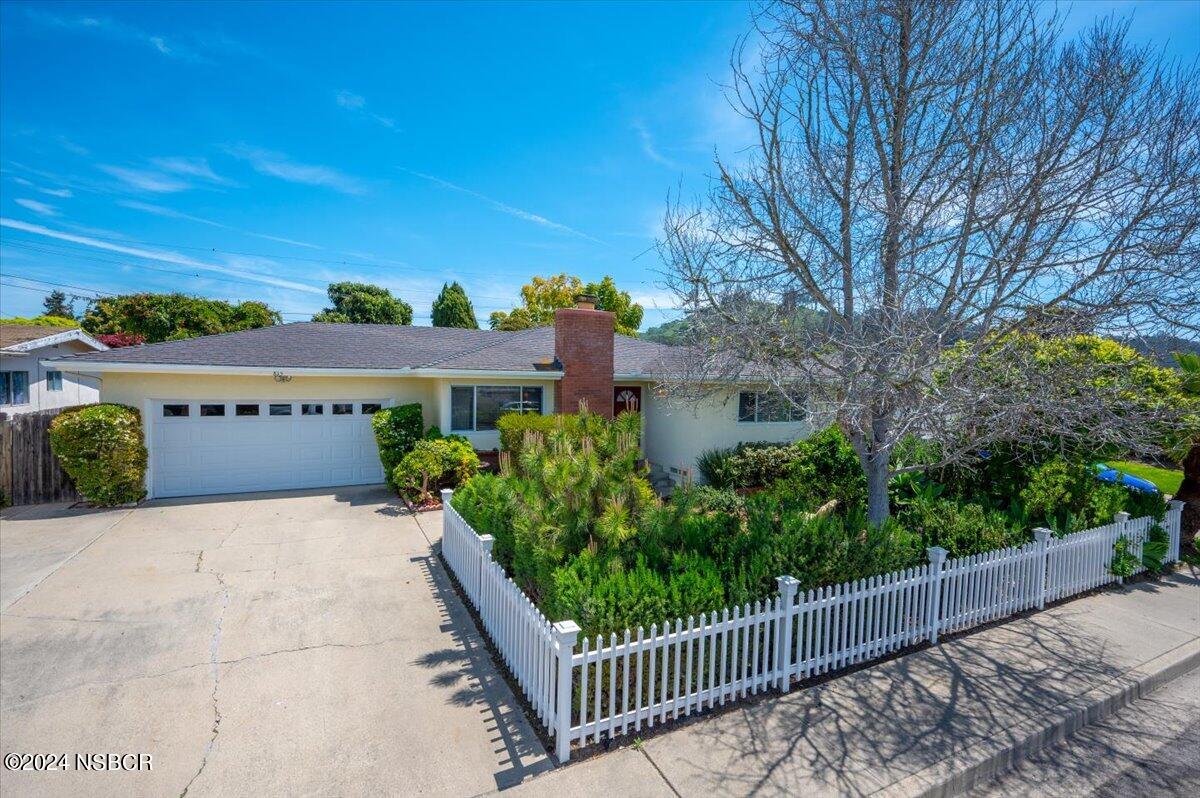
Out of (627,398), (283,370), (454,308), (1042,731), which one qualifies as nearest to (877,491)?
(1042,731)

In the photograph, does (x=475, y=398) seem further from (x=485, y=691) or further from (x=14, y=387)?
(x=14, y=387)

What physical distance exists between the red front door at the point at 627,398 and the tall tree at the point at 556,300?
64.0 ft

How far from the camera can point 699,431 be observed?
503 inches

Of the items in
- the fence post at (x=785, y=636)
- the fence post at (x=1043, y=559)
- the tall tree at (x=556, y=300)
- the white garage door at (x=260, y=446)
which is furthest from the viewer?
the tall tree at (x=556, y=300)

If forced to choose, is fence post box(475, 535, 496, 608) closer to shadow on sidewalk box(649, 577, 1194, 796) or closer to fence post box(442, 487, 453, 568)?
fence post box(442, 487, 453, 568)

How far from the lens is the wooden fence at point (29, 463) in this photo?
35.0 feet

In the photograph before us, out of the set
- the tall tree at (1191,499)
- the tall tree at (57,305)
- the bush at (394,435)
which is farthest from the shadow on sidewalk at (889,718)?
the tall tree at (57,305)

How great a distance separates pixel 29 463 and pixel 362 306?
3231 cm

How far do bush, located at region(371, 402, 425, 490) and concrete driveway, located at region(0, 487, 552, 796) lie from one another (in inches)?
132

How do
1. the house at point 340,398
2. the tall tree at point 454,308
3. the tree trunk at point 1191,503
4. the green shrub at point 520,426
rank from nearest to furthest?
the tree trunk at point 1191,503, the green shrub at point 520,426, the house at point 340,398, the tall tree at point 454,308

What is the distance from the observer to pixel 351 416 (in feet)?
42.9

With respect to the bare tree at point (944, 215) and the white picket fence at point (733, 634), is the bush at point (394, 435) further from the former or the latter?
the bare tree at point (944, 215)

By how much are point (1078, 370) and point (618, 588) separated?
18.9ft

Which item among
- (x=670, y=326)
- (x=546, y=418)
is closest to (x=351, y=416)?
(x=546, y=418)
